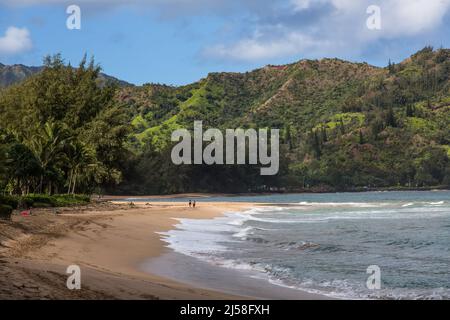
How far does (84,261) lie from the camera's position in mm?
18172

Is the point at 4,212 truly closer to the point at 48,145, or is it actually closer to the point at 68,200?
the point at 68,200

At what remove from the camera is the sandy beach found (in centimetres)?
1138

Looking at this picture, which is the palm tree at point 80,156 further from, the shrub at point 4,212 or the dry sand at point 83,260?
the shrub at point 4,212

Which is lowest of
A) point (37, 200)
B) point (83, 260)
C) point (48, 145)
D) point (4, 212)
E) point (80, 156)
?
point (83, 260)

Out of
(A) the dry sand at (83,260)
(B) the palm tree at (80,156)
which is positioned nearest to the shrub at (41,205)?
(A) the dry sand at (83,260)

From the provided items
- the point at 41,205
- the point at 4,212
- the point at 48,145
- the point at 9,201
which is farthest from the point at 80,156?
the point at 4,212

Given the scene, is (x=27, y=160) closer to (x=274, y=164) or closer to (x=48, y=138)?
(x=48, y=138)

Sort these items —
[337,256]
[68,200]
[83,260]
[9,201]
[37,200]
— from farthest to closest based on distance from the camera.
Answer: [68,200], [37,200], [9,201], [337,256], [83,260]

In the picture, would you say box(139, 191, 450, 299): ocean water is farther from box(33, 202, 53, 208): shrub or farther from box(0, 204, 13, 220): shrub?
box(33, 202, 53, 208): shrub

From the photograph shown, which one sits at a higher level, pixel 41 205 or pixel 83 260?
pixel 41 205

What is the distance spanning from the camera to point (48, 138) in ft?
181

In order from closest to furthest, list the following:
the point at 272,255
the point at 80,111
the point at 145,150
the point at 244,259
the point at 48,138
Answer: the point at 244,259, the point at 272,255, the point at 48,138, the point at 80,111, the point at 145,150

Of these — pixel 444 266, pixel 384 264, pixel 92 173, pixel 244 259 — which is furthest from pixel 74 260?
pixel 92 173
